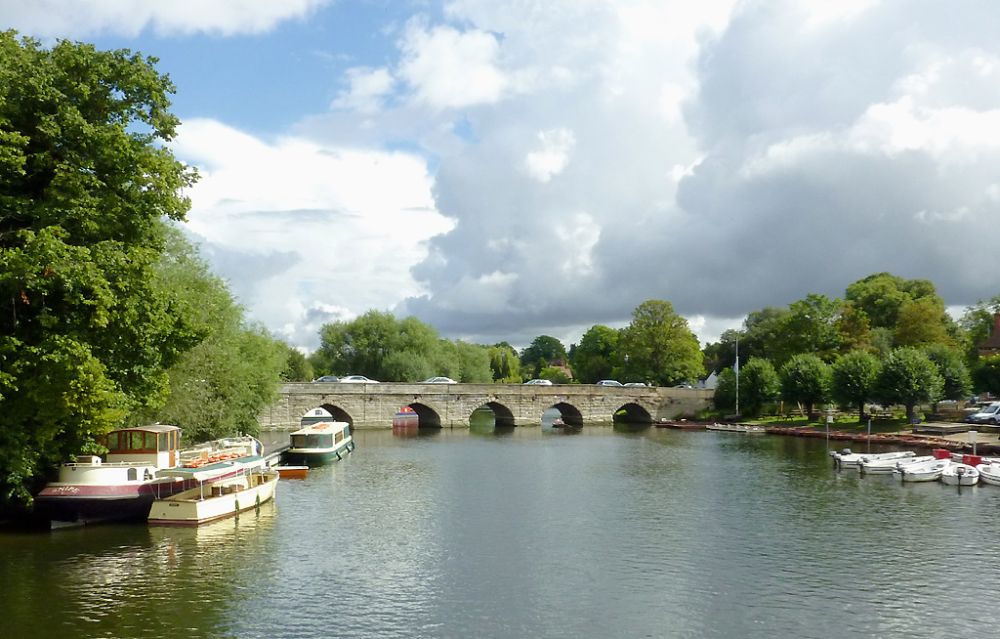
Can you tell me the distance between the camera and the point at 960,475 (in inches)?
1793

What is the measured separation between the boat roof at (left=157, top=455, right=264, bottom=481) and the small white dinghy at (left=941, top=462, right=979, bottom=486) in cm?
3602

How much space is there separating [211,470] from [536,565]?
14913 millimetres

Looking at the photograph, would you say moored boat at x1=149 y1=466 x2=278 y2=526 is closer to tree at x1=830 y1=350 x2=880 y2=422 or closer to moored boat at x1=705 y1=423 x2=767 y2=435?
tree at x1=830 y1=350 x2=880 y2=422

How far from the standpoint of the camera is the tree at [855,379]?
75.7m

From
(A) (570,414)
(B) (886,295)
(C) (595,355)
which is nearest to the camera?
(A) (570,414)

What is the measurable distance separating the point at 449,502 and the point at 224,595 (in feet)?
54.7

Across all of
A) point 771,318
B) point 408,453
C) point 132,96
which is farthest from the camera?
point 771,318

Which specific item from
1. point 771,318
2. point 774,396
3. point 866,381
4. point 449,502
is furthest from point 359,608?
point 771,318

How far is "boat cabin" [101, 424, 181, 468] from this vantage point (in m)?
33.8

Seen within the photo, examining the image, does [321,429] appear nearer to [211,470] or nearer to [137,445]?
[211,470]

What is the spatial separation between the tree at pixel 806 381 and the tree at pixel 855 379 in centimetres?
374

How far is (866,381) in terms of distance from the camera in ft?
248

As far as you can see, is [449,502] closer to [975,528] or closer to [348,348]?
[975,528]

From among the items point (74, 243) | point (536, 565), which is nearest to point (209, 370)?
point (74, 243)
